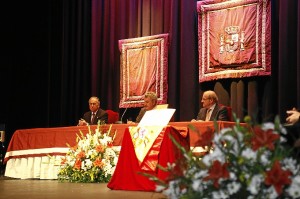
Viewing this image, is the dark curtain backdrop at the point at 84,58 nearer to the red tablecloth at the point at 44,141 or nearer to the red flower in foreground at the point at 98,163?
the red tablecloth at the point at 44,141

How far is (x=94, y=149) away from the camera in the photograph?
5.43 m

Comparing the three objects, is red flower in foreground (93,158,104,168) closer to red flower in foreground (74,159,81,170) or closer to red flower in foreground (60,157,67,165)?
red flower in foreground (74,159,81,170)

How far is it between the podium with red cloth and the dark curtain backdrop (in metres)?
2.20

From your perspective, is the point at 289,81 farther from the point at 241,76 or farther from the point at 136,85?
the point at 136,85

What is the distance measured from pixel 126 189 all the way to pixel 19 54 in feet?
16.1

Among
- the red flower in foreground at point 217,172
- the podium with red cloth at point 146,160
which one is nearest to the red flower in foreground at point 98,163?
the podium with red cloth at point 146,160

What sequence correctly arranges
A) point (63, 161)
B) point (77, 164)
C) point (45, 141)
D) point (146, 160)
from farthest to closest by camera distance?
point (45, 141), point (63, 161), point (77, 164), point (146, 160)

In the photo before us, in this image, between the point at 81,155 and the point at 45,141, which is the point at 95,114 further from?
the point at 81,155

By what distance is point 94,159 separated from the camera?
5406 mm

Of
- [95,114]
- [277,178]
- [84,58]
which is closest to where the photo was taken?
[277,178]

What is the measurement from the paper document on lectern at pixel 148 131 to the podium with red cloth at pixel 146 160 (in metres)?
0.03

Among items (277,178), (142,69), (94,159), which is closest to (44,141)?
(94,159)

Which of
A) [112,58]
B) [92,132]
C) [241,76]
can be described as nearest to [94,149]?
[92,132]

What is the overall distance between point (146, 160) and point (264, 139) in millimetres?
2630
